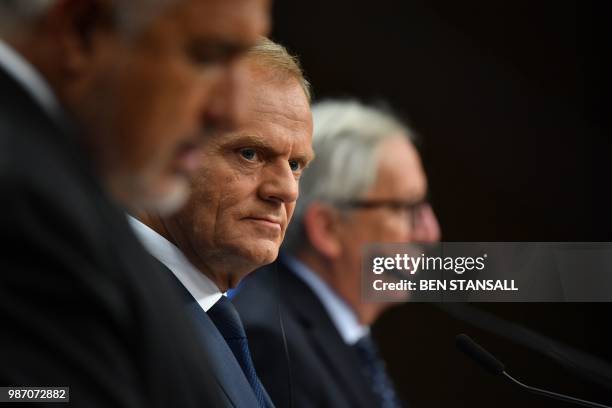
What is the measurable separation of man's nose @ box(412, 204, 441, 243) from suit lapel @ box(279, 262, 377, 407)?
40 centimetres

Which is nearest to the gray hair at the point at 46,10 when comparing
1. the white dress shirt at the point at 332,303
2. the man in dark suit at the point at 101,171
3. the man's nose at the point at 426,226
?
the man in dark suit at the point at 101,171

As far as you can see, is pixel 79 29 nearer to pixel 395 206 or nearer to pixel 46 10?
pixel 46 10

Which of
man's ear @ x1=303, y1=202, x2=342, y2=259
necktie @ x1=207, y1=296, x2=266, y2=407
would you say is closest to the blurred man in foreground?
necktie @ x1=207, y1=296, x2=266, y2=407

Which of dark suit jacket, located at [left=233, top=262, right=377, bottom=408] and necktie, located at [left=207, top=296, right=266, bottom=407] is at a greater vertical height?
dark suit jacket, located at [left=233, top=262, right=377, bottom=408]

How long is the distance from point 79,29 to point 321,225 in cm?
200

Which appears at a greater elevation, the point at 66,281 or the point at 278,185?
the point at 278,185

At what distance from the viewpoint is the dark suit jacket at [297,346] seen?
99.8 inches

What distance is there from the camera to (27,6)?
854mm

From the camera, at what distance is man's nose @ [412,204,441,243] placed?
292cm

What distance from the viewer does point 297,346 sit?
2646 millimetres

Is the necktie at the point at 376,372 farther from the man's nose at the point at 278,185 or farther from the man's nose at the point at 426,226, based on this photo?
the man's nose at the point at 278,185

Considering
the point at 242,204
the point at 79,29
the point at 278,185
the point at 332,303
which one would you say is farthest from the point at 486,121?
the point at 79,29

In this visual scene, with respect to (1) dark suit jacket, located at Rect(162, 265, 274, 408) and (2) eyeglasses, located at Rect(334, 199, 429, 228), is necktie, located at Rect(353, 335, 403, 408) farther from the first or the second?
(1) dark suit jacket, located at Rect(162, 265, 274, 408)

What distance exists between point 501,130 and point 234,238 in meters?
1.24
